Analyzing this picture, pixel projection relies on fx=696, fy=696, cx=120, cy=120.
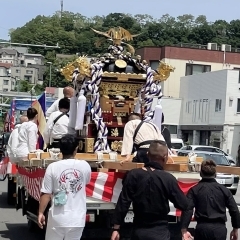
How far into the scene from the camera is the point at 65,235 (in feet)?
24.6

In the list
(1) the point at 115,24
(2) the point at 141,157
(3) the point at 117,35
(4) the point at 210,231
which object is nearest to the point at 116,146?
(3) the point at 117,35

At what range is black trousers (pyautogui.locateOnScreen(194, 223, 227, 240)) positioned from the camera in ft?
24.5

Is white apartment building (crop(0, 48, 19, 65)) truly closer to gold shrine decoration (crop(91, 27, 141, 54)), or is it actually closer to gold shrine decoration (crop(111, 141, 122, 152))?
gold shrine decoration (crop(91, 27, 141, 54))

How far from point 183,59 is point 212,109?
11617mm

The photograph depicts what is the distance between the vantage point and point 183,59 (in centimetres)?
6694

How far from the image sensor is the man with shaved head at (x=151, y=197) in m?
6.64

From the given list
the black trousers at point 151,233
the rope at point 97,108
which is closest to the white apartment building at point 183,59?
the rope at point 97,108

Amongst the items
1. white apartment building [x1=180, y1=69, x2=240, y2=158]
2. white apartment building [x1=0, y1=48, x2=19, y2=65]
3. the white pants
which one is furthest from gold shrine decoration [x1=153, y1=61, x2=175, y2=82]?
white apartment building [x1=0, y1=48, x2=19, y2=65]

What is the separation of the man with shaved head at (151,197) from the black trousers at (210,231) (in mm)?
802

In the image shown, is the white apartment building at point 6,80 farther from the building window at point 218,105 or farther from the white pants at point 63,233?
the white pants at point 63,233

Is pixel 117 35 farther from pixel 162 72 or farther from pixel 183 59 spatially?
pixel 183 59

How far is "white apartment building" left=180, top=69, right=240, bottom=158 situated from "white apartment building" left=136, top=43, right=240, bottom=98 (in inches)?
122

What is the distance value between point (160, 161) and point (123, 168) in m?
2.71

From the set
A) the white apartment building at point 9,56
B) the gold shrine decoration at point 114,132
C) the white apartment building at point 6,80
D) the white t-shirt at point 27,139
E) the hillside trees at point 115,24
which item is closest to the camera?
the gold shrine decoration at point 114,132
